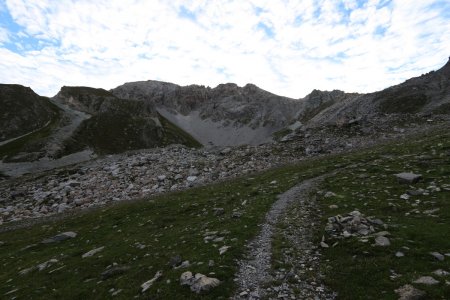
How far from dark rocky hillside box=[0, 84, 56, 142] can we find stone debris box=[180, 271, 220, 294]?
6207 inches

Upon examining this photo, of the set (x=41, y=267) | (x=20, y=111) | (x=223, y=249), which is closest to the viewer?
(x=223, y=249)

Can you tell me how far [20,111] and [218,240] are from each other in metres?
175

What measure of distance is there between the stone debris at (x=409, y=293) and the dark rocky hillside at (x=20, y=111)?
Answer: 6513 inches

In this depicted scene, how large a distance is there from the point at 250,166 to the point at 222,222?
91.7ft

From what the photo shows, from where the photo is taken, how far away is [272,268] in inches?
598

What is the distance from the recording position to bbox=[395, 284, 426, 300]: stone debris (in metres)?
10.8

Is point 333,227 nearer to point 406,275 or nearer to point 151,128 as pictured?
point 406,275

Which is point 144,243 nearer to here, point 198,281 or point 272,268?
point 198,281

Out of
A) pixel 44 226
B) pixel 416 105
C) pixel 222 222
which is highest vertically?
pixel 416 105

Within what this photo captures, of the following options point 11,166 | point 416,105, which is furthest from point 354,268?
point 11,166

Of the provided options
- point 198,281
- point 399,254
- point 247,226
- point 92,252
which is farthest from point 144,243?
point 399,254

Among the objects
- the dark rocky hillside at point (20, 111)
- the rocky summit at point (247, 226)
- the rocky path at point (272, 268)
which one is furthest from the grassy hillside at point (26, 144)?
the rocky path at point (272, 268)

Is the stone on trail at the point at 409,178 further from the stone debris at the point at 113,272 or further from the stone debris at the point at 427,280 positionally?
the stone debris at the point at 113,272

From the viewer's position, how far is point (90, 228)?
3158 cm
